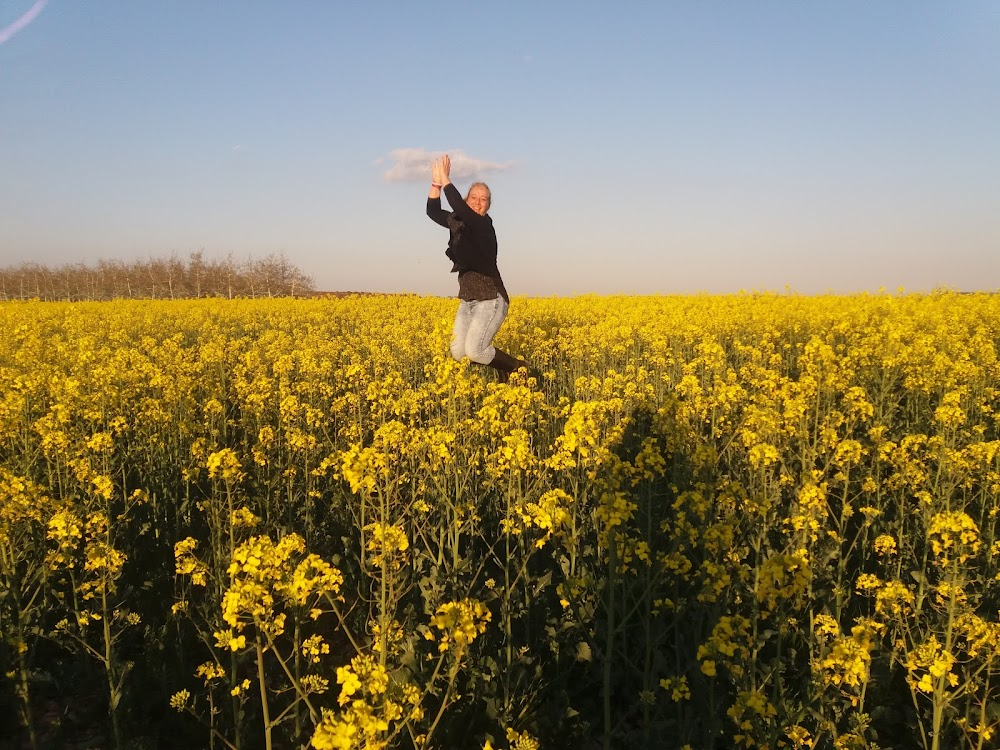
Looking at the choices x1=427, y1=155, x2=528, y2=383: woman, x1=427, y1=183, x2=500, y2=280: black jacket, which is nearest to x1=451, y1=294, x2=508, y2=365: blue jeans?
x1=427, y1=155, x2=528, y2=383: woman

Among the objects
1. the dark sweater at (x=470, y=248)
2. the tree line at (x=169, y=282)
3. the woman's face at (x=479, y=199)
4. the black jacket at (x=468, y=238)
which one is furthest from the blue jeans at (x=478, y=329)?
the tree line at (x=169, y=282)

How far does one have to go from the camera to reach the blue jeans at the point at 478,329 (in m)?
7.32

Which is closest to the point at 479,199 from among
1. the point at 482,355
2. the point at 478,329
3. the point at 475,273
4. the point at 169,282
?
the point at 475,273

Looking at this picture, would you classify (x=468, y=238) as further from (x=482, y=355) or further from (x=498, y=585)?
(x=498, y=585)

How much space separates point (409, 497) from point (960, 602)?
133 inches

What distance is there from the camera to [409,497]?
4629mm

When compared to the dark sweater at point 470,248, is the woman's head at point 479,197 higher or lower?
higher

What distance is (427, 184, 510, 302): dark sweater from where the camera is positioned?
6.87 m

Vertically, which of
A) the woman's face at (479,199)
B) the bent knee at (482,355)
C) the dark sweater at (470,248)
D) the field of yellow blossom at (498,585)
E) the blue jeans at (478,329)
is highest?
the woman's face at (479,199)

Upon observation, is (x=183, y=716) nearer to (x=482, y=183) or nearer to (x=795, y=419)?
(x=795, y=419)

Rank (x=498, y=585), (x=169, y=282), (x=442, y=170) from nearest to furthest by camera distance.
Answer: (x=498, y=585) < (x=442, y=170) < (x=169, y=282)

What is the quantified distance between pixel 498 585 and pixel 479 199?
488 cm

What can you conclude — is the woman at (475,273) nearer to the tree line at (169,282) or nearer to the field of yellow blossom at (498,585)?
the field of yellow blossom at (498,585)

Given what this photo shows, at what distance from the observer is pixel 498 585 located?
3.63 m
